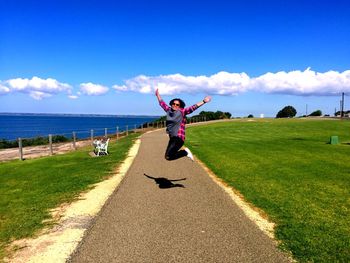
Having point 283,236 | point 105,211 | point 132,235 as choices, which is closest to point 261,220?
point 283,236

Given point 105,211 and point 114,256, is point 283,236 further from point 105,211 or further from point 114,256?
point 105,211

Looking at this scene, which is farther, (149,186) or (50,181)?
(50,181)

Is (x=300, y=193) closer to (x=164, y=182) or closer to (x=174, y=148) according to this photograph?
(x=174, y=148)

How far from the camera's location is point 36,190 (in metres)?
11.1

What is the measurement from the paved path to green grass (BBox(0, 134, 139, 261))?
1.23 meters

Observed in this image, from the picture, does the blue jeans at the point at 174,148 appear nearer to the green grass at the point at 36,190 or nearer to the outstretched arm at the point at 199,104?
the outstretched arm at the point at 199,104

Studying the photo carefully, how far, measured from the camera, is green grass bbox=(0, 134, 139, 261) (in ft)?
23.3

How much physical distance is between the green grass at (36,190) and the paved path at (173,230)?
1.23 m

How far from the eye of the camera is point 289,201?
8914 millimetres

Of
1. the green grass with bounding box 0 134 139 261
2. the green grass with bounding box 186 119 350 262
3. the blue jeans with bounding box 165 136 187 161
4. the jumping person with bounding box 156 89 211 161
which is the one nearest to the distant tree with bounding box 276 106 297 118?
the green grass with bounding box 186 119 350 262

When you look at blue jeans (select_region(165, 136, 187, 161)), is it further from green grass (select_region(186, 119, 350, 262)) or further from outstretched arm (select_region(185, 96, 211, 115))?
green grass (select_region(186, 119, 350, 262))

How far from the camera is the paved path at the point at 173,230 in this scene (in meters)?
5.33

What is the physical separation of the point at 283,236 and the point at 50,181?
839cm

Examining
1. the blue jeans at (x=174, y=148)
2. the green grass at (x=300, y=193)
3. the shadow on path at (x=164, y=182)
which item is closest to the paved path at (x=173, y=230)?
the shadow on path at (x=164, y=182)
